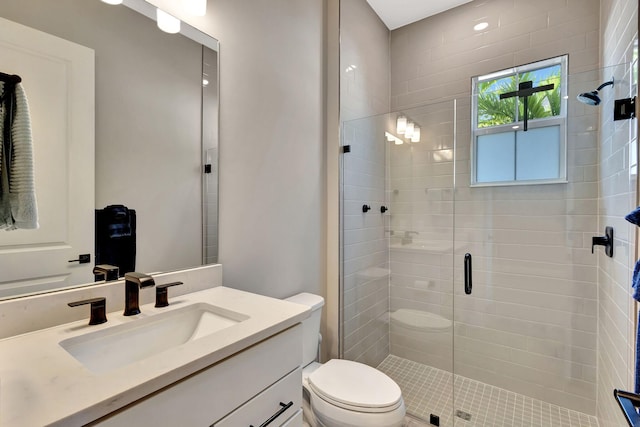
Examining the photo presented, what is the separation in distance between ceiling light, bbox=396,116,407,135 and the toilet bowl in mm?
1428

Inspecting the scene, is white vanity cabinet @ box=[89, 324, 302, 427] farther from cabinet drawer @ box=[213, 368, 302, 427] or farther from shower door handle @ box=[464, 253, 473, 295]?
shower door handle @ box=[464, 253, 473, 295]

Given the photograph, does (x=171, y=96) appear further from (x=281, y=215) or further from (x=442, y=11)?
(x=442, y=11)

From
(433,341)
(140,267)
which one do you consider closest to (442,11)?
(433,341)

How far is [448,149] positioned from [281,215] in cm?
143

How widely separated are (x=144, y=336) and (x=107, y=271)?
262 mm

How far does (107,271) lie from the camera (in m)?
1.04

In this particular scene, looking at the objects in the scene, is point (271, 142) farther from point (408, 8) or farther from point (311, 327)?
point (408, 8)

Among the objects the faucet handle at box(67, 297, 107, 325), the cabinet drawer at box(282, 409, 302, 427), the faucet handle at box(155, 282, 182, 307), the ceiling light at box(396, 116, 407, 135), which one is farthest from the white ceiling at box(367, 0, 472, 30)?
the cabinet drawer at box(282, 409, 302, 427)

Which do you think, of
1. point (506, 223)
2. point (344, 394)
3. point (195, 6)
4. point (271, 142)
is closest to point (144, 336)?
point (344, 394)

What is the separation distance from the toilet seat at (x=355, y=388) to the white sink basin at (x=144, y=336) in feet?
2.29

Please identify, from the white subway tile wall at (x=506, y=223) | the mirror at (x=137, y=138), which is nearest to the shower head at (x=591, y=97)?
the white subway tile wall at (x=506, y=223)

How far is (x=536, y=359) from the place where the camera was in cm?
212

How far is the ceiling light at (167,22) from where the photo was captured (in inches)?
47.3

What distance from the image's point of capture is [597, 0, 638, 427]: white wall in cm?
129
